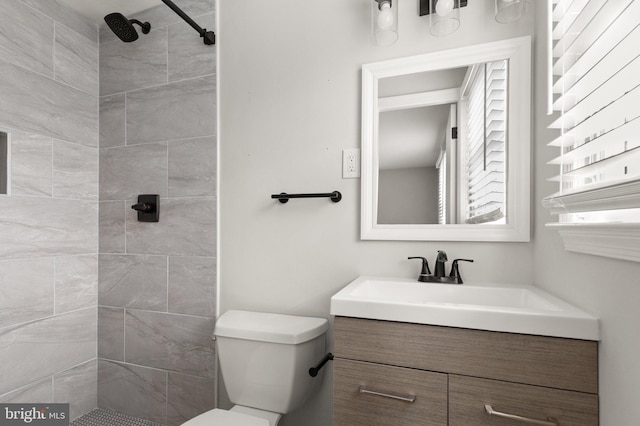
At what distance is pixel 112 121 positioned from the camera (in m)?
1.95

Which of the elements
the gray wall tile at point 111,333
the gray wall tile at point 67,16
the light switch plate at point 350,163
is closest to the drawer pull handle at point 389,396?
the light switch plate at point 350,163

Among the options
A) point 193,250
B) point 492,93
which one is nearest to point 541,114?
point 492,93

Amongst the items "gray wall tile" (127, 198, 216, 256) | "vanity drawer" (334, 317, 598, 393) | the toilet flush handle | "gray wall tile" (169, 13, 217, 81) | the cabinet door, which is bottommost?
the toilet flush handle

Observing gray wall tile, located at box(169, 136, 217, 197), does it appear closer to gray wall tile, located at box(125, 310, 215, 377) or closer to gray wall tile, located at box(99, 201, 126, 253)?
gray wall tile, located at box(99, 201, 126, 253)

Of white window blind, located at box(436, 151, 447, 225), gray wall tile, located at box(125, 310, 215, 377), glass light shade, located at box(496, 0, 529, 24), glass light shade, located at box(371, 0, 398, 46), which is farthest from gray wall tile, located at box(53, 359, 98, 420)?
glass light shade, located at box(496, 0, 529, 24)

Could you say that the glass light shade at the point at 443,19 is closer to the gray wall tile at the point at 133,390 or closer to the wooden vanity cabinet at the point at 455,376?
the wooden vanity cabinet at the point at 455,376

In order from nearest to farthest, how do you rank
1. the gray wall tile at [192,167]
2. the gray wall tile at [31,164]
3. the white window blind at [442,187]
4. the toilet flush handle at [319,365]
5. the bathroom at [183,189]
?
the toilet flush handle at [319,365]
the white window blind at [442,187]
the bathroom at [183,189]
the gray wall tile at [31,164]
the gray wall tile at [192,167]

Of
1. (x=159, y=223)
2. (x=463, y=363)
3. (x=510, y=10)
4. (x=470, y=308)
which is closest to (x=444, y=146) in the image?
(x=510, y=10)

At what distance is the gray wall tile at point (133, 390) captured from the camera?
5.86 ft

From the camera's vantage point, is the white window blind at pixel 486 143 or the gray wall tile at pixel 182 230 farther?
the gray wall tile at pixel 182 230

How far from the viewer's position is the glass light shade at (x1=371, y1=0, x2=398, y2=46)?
1.34 m

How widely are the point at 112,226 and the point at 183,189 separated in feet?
1.81

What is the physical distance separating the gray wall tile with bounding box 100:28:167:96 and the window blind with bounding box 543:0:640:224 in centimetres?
177

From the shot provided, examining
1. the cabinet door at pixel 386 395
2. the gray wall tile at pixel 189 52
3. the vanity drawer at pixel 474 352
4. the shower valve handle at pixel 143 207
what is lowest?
the cabinet door at pixel 386 395
